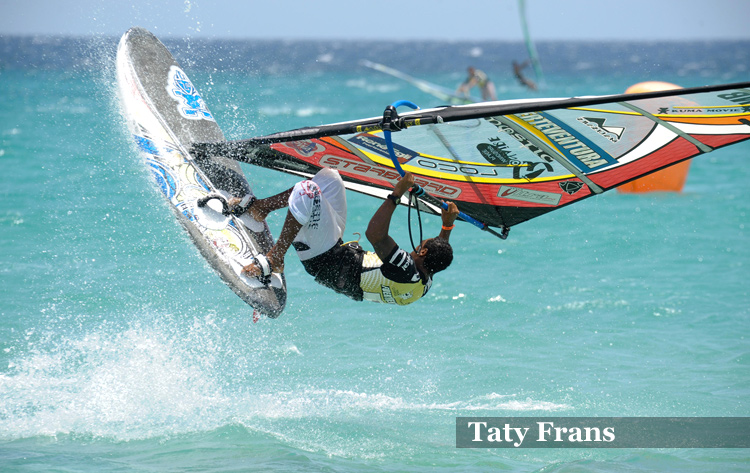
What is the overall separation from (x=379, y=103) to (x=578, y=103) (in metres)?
30.5

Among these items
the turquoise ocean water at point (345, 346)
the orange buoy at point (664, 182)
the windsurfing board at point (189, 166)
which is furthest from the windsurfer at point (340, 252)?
the orange buoy at point (664, 182)

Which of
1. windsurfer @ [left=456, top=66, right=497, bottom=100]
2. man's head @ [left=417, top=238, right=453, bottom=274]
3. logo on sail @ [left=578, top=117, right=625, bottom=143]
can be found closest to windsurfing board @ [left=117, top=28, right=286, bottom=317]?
man's head @ [left=417, top=238, right=453, bottom=274]

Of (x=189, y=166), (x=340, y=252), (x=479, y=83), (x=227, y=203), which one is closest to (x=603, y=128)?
(x=340, y=252)

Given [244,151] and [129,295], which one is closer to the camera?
[244,151]

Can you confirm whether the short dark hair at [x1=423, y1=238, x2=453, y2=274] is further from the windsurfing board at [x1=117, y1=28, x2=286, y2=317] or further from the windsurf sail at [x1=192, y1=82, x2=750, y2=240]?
the windsurfing board at [x1=117, y1=28, x2=286, y2=317]

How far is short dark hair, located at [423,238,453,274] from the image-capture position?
5320mm

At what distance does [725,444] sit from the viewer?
6004 millimetres

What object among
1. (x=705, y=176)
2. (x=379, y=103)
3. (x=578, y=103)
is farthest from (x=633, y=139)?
(x=379, y=103)

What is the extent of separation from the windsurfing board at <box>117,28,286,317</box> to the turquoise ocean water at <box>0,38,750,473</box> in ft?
1.07

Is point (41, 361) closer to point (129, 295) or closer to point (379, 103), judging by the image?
point (129, 295)

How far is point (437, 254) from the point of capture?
532cm

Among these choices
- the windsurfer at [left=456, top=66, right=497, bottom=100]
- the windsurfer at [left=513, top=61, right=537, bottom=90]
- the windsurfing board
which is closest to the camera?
the windsurfing board

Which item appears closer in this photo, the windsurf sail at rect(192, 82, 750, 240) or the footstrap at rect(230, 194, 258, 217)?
the windsurf sail at rect(192, 82, 750, 240)

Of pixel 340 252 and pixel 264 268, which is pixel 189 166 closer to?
pixel 264 268
